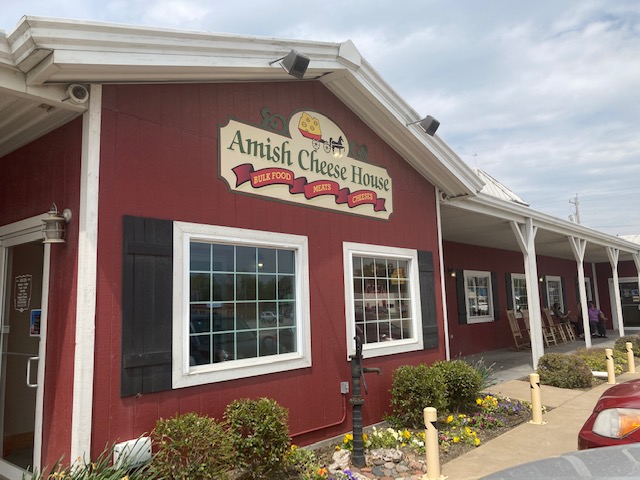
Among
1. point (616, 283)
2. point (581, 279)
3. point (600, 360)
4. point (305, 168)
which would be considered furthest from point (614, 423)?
point (616, 283)

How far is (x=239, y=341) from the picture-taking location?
479cm

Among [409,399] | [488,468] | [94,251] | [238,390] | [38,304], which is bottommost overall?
[488,468]

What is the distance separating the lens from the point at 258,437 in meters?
4.08

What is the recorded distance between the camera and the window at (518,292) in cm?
1473

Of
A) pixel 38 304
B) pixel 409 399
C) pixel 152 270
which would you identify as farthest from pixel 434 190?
pixel 38 304

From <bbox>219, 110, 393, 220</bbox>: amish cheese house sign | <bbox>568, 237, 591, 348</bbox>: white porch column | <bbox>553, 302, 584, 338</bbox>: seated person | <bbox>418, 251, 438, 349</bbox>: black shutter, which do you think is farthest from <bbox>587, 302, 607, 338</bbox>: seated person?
<bbox>219, 110, 393, 220</bbox>: amish cheese house sign

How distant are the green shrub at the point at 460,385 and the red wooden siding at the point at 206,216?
0.56 m

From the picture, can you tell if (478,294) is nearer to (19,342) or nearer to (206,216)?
(206,216)

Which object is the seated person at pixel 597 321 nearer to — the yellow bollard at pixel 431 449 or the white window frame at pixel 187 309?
the yellow bollard at pixel 431 449

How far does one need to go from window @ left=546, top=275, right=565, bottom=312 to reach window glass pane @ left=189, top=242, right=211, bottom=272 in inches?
603

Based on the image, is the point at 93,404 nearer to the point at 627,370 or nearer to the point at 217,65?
the point at 217,65

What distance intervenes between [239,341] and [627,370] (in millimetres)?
9359

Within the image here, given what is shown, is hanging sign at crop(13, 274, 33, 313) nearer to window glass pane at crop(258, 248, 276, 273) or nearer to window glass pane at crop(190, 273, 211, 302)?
window glass pane at crop(190, 273, 211, 302)

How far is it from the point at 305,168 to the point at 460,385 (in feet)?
11.6
